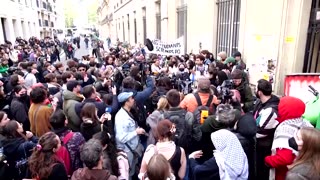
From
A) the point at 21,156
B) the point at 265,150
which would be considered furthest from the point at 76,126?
the point at 265,150

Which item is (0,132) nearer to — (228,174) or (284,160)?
(228,174)

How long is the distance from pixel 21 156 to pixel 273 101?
3114mm

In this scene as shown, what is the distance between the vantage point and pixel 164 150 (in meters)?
2.77

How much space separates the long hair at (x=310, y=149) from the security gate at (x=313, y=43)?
3981 mm

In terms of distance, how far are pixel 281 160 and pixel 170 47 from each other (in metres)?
5.64

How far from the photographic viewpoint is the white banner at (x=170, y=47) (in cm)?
769

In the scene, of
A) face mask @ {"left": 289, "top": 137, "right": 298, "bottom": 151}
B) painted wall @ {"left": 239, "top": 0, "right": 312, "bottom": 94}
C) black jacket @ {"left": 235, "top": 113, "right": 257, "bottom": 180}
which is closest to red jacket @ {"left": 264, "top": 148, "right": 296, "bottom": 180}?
face mask @ {"left": 289, "top": 137, "right": 298, "bottom": 151}

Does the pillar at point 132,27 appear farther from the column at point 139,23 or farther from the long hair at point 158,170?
the long hair at point 158,170

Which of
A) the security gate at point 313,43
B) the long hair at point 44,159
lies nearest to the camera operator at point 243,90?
the security gate at point 313,43

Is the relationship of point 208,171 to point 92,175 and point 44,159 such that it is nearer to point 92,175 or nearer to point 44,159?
point 92,175

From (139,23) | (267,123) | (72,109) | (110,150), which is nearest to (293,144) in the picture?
(267,123)

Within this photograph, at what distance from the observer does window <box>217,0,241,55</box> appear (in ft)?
27.9

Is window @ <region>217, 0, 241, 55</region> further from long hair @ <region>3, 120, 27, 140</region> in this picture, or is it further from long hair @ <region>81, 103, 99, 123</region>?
long hair @ <region>3, 120, 27, 140</region>

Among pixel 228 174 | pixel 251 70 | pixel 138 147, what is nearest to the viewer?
pixel 228 174
